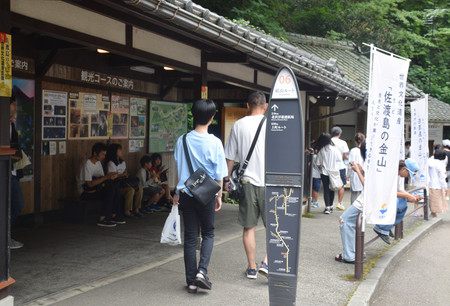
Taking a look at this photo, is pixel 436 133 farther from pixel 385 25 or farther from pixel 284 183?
pixel 284 183

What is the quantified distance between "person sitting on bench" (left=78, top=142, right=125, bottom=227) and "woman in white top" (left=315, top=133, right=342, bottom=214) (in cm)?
523

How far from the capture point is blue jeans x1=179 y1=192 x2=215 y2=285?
493 cm

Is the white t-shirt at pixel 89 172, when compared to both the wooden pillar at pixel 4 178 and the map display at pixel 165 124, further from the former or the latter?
the wooden pillar at pixel 4 178

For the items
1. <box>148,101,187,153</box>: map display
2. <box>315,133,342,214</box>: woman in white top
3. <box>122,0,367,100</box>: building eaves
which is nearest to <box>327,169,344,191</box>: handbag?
<box>315,133,342,214</box>: woman in white top

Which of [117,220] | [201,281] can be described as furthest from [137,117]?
[201,281]

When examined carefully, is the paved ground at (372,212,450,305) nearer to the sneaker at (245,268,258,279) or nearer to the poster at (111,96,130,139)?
the sneaker at (245,268,258,279)

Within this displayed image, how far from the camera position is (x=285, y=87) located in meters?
4.18

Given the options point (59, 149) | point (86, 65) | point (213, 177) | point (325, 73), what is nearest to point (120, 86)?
point (86, 65)

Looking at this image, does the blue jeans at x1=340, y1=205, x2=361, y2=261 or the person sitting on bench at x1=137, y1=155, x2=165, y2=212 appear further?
the person sitting on bench at x1=137, y1=155, x2=165, y2=212

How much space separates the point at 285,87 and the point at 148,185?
616 centimetres

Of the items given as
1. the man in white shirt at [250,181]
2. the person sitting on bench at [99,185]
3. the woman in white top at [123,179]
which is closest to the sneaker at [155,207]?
the woman in white top at [123,179]

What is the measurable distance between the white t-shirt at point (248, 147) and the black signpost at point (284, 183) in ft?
4.04

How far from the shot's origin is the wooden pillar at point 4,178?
396 cm

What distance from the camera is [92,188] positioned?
8.31 m
